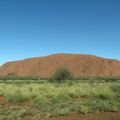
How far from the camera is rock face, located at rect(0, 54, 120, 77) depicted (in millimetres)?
150500

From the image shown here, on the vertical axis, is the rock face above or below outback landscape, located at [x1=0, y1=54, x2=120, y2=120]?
above

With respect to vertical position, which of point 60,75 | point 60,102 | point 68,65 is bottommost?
point 60,102

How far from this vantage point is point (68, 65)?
156875 millimetres

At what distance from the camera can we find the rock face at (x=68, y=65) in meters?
150

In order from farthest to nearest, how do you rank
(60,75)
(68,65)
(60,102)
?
(68,65), (60,75), (60,102)

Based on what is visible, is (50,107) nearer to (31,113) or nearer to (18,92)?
(31,113)

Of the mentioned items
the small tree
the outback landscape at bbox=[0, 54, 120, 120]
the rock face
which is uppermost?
the rock face

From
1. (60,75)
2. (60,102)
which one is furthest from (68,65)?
(60,102)

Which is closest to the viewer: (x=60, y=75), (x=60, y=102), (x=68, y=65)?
(x=60, y=102)

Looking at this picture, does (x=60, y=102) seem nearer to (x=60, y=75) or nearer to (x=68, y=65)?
(x=60, y=75)

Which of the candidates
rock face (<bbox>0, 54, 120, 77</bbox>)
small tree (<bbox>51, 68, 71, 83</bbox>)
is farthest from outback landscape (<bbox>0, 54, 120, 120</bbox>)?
rock face (<bbox>0, 54, 120, 77</bbox>)

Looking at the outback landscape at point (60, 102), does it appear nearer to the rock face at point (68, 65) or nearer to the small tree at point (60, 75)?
the small tree at point (60, 75)

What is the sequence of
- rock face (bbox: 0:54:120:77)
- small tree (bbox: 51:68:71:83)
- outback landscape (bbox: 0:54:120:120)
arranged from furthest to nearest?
1. rock face (bbox: 0:54:120:77)
2. small tree (bbox: 51:68:71:83)
3. outback landscape (bbox: 0:54:120:120)

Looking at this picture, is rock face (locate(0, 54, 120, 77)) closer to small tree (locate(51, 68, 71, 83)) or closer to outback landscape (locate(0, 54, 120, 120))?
small tree (locate(51, 68, 71, 83))
